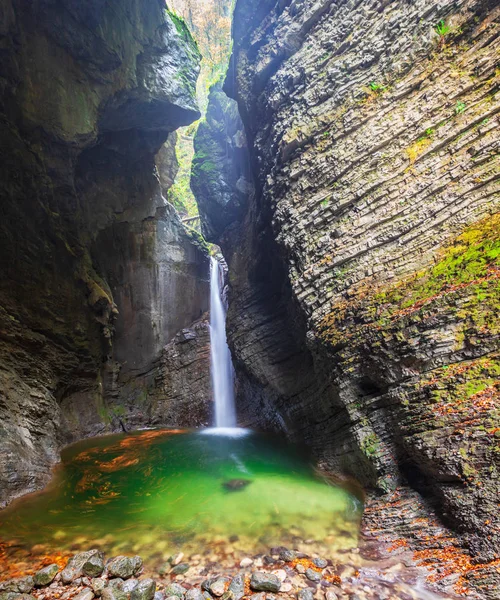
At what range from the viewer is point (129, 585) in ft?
11.9

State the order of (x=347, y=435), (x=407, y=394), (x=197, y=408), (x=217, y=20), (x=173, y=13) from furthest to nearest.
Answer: (x=217, y=20), (x=197, y=408), (x=173, y=13), (x=347, y=435), (x=407, y=394)

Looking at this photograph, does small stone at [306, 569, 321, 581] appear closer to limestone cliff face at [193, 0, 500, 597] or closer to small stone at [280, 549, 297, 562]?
small stone at [280, 549, 297, 562]

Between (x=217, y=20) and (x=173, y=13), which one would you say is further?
(x=217, y=20)

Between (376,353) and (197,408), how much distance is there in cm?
1199

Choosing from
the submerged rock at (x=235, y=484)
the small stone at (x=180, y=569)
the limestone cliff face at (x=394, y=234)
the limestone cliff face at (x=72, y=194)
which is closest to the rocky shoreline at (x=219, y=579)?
the small stone at (x=180, y=569)

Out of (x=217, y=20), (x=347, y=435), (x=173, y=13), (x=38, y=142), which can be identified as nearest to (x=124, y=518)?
(x=347, y=435)

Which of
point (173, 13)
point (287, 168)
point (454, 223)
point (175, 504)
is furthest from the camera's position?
point (173, 13)

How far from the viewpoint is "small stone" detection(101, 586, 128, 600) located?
3.47 meters

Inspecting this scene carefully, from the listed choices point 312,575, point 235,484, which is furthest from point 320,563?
point 235,484

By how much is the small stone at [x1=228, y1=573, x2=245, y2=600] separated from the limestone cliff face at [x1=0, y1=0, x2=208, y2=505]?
5.16 meters

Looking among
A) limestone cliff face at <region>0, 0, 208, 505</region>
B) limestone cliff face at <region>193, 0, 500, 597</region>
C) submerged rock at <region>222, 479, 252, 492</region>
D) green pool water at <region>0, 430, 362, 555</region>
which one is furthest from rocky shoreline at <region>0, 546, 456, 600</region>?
limestone cliff face at <region>0, 0, 208, 505</region>

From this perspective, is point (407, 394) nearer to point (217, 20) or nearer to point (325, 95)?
point (325, 95)

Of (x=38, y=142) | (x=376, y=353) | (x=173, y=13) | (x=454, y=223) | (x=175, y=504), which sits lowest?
(x=175, y=504)

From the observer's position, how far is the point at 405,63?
7055 mm
